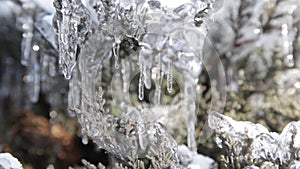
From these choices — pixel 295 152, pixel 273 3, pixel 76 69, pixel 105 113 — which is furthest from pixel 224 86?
pixel 295 152

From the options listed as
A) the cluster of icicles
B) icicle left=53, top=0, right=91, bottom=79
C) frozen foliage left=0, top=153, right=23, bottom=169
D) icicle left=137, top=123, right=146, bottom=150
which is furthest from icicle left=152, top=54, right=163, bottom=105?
frozen foliage left=0, top=153, right=23, bottom=169

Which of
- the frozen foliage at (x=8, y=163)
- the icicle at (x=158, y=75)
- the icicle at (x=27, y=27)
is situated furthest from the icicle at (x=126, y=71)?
the frozen foliage at (x=8, y=163)

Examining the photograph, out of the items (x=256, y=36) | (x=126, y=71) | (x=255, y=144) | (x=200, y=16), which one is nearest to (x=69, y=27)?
(x=200, y=16)

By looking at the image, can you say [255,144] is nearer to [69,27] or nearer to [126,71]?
[69,27]

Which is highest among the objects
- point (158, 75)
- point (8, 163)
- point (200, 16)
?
point (200, 16)

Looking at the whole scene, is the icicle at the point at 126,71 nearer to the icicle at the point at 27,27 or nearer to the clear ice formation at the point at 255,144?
the icicle at the point at 27,27

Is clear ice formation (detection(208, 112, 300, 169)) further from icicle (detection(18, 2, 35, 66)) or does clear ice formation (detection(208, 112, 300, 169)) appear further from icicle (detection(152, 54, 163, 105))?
icicle (detection(18, 2, 35, 66))

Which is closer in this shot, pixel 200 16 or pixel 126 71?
pixel 200 16

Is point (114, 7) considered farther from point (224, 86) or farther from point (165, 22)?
point (224, 86)
